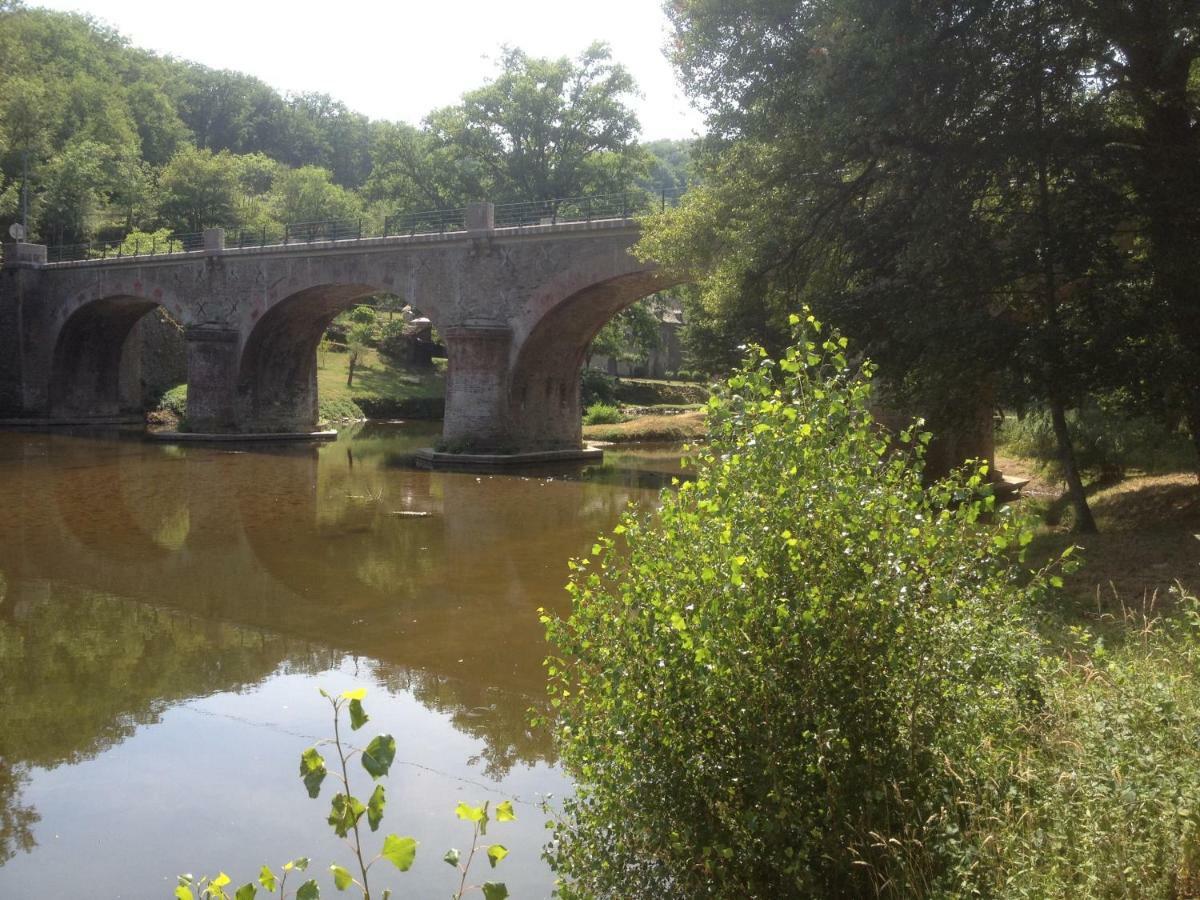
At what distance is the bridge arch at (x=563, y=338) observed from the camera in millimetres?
21172

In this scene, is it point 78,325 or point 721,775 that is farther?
point 78,325

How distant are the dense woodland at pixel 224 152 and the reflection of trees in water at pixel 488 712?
25626 mm

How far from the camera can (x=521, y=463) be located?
22.4 metres

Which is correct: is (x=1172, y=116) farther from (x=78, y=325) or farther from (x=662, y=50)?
(x=78, y=325)

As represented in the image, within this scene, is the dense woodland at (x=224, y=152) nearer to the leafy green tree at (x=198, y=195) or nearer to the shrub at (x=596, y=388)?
the leafy green tree at (x=198, y=195)

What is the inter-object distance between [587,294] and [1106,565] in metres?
14.4

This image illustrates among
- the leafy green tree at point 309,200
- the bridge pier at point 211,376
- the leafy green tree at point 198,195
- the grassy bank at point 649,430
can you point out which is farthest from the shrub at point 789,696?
the leafy green tree at point 309,200

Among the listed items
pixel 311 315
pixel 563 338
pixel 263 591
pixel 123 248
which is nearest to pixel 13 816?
pixel 263 591

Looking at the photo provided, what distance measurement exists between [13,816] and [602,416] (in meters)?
28.9

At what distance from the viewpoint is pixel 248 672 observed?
7.32 meters

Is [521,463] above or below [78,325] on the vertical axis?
below

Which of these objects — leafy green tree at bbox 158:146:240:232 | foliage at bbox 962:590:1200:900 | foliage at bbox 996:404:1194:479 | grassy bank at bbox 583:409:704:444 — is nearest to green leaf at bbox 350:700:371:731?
foliage at bbox 962:590:1200:900

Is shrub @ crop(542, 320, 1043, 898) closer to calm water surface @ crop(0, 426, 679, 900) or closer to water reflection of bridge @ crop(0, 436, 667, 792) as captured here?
calm water surface @ crop(0, 426, 679, 900)

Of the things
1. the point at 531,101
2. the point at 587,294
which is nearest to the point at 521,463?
the point at 587,294
